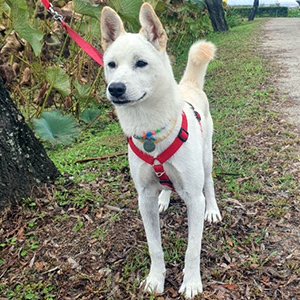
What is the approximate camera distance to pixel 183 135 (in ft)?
7.29

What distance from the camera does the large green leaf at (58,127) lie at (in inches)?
178

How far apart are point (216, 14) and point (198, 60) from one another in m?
15.1

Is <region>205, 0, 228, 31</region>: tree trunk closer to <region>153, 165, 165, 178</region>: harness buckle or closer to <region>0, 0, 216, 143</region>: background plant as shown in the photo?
<region>0, 0, 216, 143</region>: background plant

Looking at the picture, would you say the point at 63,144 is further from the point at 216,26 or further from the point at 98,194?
the point at 216,26

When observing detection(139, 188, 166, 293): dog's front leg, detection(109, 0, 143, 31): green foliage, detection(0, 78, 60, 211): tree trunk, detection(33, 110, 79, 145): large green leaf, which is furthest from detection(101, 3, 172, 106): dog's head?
detection(33, 110, 79, 145): large green leaf

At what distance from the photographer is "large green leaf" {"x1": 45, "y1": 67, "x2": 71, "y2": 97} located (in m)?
4.62

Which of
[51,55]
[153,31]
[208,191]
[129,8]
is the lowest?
[208,191]

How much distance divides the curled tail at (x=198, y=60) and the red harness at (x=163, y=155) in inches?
42.8

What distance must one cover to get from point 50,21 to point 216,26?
13.0 metres

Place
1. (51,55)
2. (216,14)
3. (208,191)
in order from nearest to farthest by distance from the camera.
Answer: (208,191) < (51,55) < (216,14)

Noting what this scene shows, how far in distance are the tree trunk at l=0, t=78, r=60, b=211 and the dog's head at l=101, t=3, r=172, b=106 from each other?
1.08 m

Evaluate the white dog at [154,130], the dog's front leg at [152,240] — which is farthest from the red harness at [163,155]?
the dog's front leg at [152,240]

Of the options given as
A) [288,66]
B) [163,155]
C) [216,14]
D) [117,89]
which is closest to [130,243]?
[163,155]

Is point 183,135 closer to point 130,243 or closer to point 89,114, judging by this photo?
point 130,243
